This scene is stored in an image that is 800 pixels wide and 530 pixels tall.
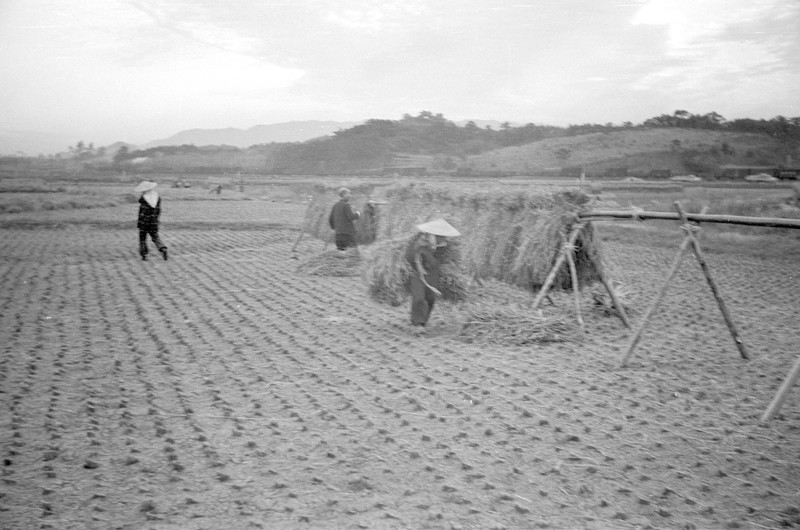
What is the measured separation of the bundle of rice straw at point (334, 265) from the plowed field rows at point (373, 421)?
2.92 m

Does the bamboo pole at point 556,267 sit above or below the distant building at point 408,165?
below

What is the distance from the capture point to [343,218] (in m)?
12.3

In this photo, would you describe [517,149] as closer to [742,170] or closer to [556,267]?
[742,170]

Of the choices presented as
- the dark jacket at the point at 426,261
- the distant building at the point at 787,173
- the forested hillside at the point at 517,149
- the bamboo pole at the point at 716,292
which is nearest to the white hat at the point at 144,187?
the dark jacket at the point at 426,261

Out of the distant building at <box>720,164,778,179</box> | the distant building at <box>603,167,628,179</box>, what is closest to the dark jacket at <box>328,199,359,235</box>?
the distant building at <box>603,167,628,179</box>

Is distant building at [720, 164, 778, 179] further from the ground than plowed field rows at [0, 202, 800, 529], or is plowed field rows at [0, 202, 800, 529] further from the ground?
distant building at [720, 164, 778, 179]

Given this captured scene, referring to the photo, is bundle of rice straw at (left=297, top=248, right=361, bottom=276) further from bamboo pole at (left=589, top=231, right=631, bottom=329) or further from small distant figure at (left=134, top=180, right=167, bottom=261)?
bamboo pole at (left=589, top=231, right=631, bottom=329)

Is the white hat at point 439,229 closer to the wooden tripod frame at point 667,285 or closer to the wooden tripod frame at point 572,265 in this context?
the wooden tripod frame at point 572,265

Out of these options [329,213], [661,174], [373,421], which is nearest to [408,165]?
[661,174]

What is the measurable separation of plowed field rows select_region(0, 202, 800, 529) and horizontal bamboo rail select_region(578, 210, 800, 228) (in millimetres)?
1499

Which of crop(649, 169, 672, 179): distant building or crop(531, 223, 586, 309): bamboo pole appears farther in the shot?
crop(649, 169, 672, 179): distant building

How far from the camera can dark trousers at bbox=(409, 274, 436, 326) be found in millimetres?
7574

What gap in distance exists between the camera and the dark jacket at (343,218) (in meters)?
12.2

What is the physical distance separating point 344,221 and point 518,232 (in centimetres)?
456
